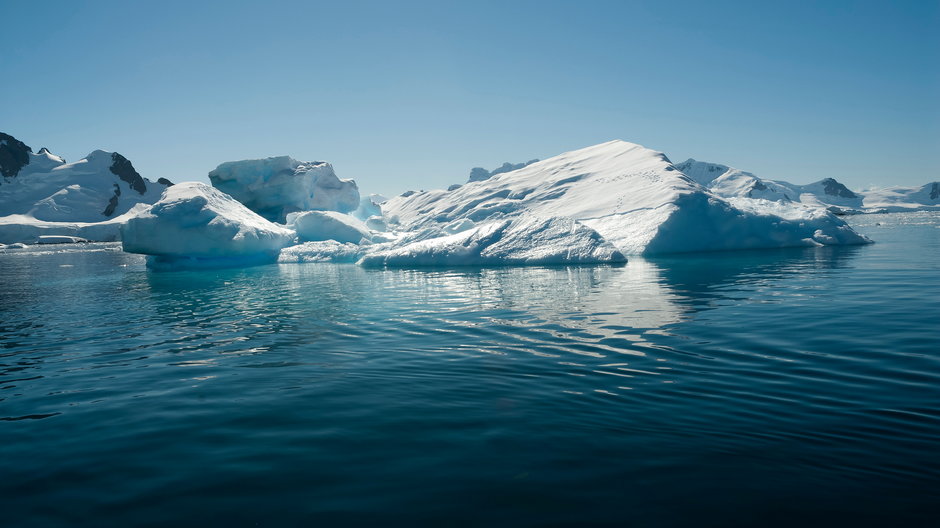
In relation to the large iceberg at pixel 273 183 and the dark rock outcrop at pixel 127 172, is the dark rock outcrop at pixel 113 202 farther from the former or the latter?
the large iceberg at pixel 273 183

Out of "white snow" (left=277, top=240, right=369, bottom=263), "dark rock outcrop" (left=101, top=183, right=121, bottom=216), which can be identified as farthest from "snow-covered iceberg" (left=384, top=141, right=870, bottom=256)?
"dark rock outcrop" (left=101, top=183, right=121, bottom=216)

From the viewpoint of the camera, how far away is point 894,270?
1627cm

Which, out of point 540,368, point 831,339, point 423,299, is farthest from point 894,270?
point 540,368

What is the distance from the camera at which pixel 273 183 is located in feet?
161

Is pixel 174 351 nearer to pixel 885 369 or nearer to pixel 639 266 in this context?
pixel 885 369

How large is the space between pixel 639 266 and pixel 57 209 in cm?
10696

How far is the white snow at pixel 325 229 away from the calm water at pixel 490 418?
27.2 metres

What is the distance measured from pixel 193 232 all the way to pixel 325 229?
35.1 feet

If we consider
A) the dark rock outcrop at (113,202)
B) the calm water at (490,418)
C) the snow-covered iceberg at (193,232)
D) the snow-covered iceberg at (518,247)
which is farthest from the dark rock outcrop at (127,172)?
the calm water at (490,418)

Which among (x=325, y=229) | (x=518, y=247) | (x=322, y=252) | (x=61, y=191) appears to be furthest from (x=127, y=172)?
(x=518, y=247)

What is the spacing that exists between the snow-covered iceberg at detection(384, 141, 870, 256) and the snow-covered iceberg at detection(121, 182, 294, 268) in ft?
33.2

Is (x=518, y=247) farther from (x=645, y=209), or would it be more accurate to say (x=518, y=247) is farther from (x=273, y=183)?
(x=273, y=183)

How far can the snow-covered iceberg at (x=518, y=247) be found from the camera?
23375 mm

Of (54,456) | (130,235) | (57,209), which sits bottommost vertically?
(54,456)
